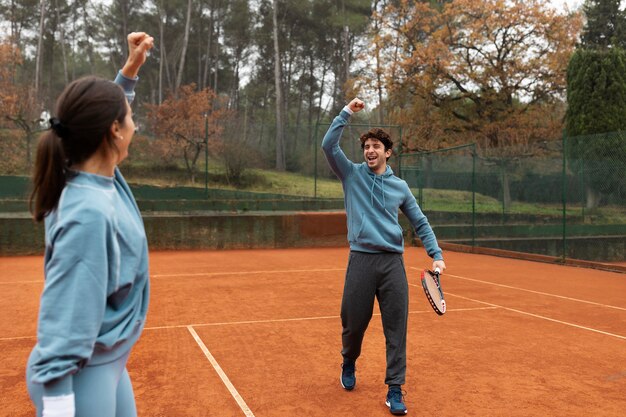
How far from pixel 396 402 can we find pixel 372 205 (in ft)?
4.11

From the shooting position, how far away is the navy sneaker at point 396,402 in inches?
138

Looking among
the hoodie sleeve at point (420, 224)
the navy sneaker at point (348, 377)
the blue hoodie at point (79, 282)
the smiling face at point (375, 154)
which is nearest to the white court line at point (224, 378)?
the navy sneaker at point (348, 377)

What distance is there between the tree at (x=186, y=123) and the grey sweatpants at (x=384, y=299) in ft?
55.5

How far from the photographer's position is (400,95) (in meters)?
27.0

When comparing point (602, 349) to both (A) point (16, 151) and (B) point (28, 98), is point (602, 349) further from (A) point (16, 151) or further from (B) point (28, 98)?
(B) point (28, 98)

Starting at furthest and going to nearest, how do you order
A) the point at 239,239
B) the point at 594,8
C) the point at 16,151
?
the point at 594,8
the point at 16,151
the point at 239,239

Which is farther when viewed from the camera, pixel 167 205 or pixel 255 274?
pixel 167 205

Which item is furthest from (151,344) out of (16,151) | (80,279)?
(16,151)

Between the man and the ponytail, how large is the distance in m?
2.31

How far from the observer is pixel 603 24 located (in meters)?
32.1

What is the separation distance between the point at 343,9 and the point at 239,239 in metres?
21.7

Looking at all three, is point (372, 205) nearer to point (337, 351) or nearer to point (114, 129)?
point (337, 351)

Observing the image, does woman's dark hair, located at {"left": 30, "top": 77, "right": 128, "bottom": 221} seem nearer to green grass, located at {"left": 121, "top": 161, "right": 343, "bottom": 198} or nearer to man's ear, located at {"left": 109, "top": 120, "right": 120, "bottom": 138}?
man's ear, located at {"left": 109, "top": 120, "right": 120, "bottom": 138}


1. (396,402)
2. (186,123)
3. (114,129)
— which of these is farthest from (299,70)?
(114,129)
